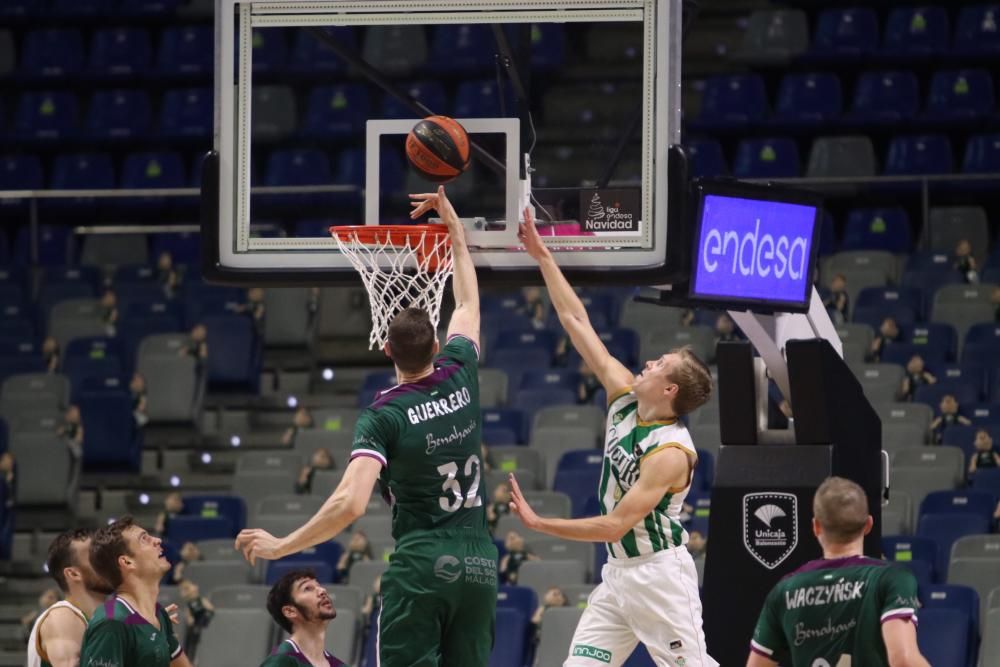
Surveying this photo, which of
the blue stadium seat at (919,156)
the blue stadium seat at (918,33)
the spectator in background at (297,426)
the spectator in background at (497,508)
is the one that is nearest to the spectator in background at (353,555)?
the spectator in background at (497,508)

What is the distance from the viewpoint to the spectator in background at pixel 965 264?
14578mm

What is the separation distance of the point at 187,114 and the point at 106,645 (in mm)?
12733

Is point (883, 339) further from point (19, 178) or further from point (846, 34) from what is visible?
point (19, 178)

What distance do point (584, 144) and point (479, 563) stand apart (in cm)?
1140

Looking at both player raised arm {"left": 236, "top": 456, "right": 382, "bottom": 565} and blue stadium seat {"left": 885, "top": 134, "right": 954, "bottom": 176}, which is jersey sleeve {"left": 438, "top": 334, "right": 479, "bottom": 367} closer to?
player raised arm {"left": 236, "top": 456, "right": 382, "bottom": 565}

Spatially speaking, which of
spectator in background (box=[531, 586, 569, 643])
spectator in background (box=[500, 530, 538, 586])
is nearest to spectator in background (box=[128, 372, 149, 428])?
spectator in background (box=[500, 530, 538, 586])

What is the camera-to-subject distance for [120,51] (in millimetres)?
18812

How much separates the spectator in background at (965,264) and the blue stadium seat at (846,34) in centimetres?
336

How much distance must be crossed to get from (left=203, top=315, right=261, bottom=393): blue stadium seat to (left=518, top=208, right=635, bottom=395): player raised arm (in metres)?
8.58

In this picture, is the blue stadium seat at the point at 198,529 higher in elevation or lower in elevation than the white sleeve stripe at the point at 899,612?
lower

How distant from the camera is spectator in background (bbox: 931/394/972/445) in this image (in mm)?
12891

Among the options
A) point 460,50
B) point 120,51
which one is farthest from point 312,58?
point 120,51

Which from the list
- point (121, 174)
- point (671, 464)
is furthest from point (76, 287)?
point (671, 464)

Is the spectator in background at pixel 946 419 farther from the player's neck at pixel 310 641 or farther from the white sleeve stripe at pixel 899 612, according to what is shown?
the white sleeve stripe at pixel 899 612
